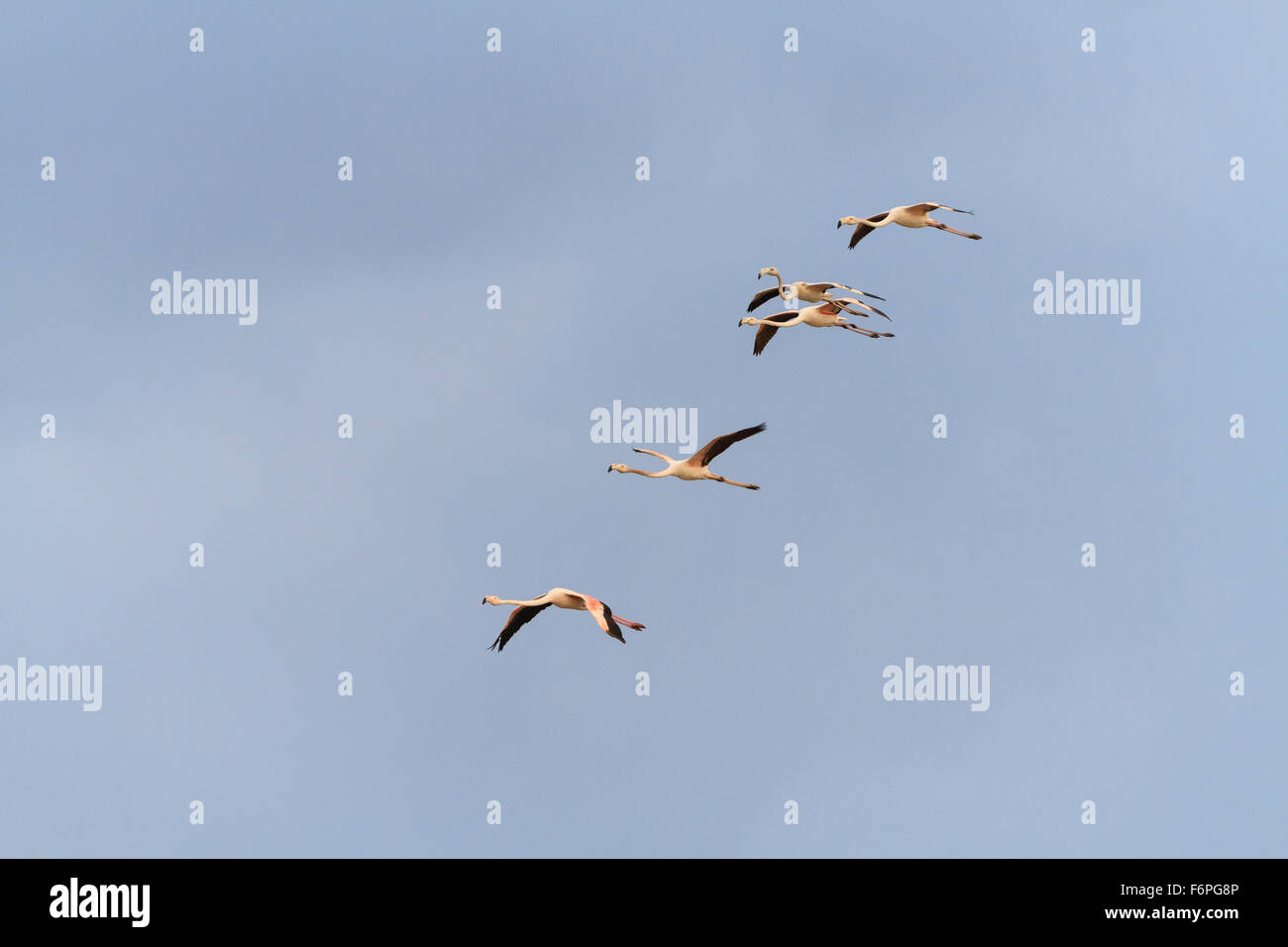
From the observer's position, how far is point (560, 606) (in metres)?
42.1

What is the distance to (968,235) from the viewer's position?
4778cm

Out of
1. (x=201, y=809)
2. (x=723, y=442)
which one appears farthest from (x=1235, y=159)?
(x=201, y=809)

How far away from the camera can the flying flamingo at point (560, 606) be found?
37.7 metres

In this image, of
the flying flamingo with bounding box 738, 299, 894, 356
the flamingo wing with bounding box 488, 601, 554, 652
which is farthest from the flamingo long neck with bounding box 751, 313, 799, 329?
the flamingo wing with bounding box 488, 601, 554, 652

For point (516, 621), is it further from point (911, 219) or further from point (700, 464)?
point (911, 219)

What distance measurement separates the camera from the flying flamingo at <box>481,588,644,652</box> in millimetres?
37719

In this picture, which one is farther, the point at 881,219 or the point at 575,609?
the point at 881,219

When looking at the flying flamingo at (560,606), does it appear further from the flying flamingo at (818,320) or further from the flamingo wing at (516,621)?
the flying flamingo at (818,320)

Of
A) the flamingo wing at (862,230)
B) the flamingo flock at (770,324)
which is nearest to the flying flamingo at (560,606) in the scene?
the flamingo flock at (770,324)
